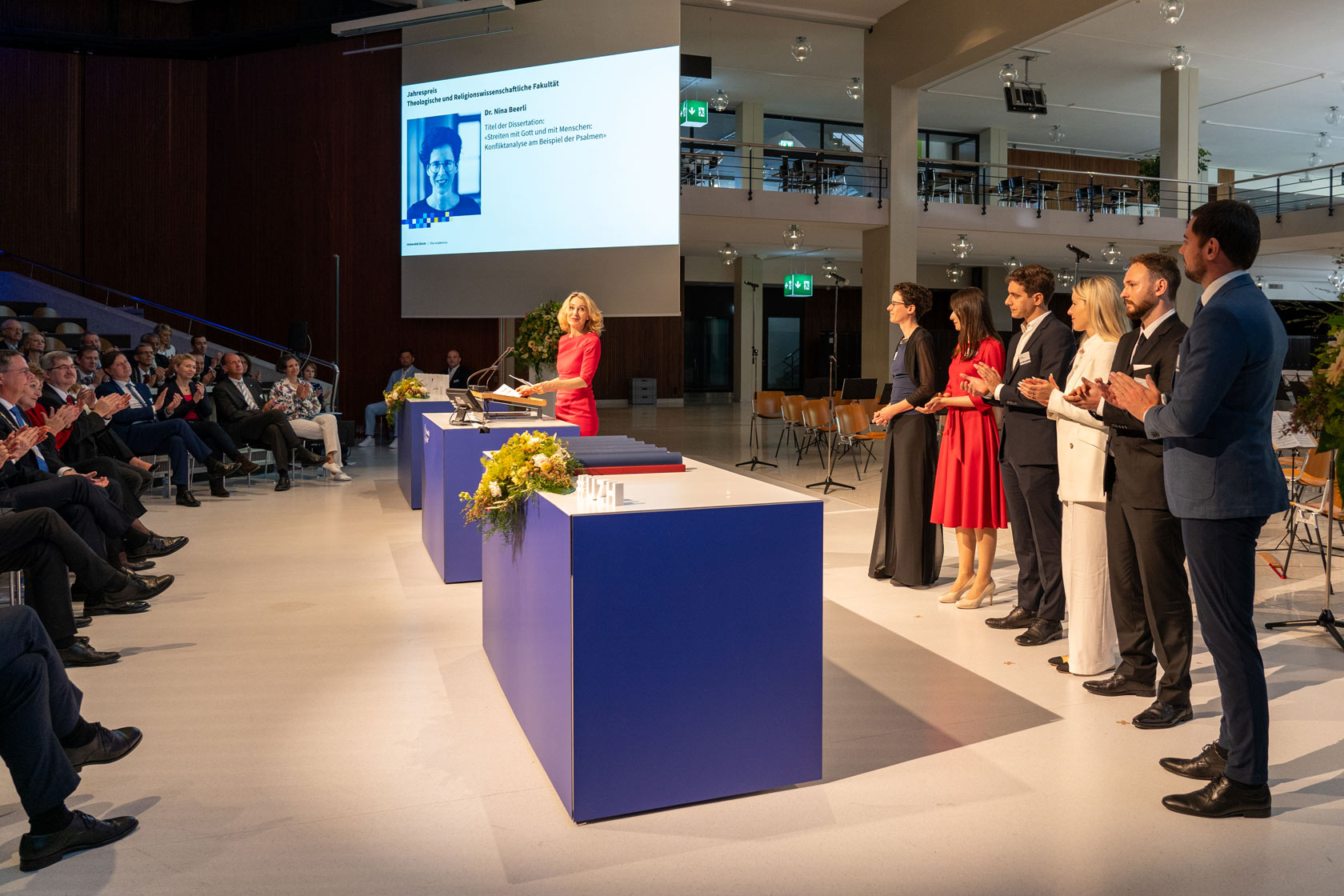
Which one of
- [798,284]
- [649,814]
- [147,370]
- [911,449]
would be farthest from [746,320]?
[649,814]

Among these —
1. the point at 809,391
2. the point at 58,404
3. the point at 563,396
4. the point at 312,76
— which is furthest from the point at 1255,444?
A: the point at 312,76

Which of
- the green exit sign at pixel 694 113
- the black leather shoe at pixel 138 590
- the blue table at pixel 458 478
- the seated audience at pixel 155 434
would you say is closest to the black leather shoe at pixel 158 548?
the black leather shoe at pixel 138 590

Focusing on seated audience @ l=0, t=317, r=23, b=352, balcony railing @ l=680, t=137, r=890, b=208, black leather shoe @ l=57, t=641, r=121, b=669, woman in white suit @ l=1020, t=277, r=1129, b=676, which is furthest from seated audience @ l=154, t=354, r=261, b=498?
balcony railing @ l=680, t=137, r=890, b=208

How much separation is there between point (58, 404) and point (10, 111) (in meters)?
9.76

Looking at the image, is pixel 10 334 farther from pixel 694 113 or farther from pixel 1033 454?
pixel 1033 454

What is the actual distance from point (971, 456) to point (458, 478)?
263 centimetres

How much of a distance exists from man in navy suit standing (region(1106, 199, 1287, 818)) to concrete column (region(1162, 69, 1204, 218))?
15.6m

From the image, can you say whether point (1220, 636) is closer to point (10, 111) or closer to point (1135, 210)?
point (10, 111)

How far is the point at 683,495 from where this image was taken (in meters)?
2.68

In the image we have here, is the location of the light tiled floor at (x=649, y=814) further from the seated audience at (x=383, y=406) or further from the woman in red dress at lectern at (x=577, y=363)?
the seated audience at (x=383, y=406)

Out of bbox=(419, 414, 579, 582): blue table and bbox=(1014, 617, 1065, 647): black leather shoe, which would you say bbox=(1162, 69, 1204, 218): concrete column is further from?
bbox=(419, 414, 579, 582): blue table

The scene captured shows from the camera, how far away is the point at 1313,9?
1281 centimetres

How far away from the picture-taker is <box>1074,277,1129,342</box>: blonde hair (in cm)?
361

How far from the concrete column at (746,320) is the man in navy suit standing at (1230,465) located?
19.6 metres
